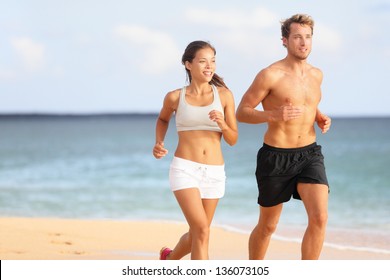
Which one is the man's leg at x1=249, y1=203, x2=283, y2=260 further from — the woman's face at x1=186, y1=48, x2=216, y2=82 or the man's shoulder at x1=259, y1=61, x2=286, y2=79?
the woman's face at x1=186, y1=48, x2=216, y2=82

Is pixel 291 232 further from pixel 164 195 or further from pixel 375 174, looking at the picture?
pixel 375 174

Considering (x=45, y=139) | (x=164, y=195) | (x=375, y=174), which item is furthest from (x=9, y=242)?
(x=45, y=139)

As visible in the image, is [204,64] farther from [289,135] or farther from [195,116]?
[289,135]

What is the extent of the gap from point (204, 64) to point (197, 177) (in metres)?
0.76

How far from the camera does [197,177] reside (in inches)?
248

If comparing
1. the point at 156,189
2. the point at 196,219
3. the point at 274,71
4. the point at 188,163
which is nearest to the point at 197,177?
the point at 188,163

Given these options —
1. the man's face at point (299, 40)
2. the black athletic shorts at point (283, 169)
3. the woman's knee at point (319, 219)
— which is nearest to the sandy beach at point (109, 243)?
the black athletic shorts at point (283, 169)

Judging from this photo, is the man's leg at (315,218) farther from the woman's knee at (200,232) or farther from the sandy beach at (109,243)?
the sandy beach at (109,243)

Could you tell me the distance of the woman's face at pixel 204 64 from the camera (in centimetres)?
628

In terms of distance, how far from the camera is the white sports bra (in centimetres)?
631

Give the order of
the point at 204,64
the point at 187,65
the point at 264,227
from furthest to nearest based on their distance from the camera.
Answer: the point at 264,227 → the point at 187,65 → the point at 204,64

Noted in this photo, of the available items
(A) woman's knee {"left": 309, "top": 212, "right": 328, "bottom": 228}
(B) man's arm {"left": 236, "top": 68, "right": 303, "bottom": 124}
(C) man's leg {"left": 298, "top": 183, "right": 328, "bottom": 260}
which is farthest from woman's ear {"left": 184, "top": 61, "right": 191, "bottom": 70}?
(A) woman's knee {"left": 309, "top": 212, "right": 328, "bottom": 228}

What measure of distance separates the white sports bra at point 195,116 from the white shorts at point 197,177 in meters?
0.24
